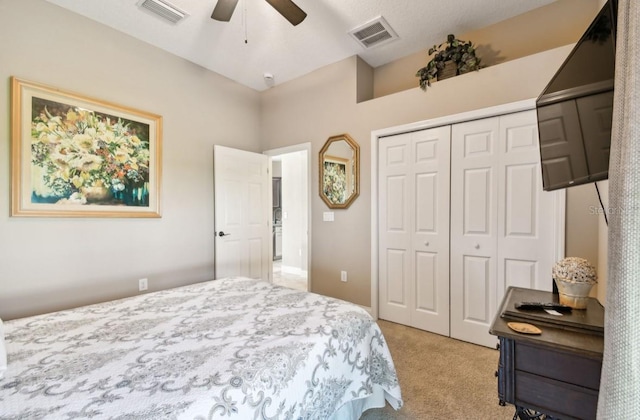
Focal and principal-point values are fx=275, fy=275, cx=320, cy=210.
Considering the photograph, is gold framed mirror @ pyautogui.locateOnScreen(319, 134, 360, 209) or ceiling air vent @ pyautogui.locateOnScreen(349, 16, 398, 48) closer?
ceiling air vent @ pyautogui.locateOnScreen(349, 16, 398, 48)

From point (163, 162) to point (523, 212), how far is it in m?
3.52

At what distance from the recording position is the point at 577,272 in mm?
1045

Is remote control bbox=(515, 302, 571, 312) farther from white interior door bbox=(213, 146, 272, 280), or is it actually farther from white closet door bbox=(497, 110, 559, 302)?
white interior door bbox=(213, 146, 272, 280)

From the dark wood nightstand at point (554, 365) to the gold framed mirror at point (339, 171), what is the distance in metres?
2.36

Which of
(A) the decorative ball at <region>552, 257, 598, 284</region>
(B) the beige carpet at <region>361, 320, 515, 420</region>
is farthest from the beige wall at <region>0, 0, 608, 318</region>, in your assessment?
(A) the decorative ball at <region>552, 257, 598, 284</region>

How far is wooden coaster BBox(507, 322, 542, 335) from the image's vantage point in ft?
2.93

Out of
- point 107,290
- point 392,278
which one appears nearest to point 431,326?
point 392,278

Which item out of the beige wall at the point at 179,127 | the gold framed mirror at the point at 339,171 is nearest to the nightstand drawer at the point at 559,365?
the beige wall at the point at 179,127

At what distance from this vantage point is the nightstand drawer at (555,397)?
80cm

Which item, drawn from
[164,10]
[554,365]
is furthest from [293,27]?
[554,365]

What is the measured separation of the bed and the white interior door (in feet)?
5.32

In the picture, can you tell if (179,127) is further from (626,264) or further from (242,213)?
(626,264)

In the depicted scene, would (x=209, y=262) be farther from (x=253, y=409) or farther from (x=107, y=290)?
(x=253, y=409)

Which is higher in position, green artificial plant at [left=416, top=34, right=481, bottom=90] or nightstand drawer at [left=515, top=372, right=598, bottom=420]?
green artificial plant at [left=416, top=34, right=481, bottom=90]
